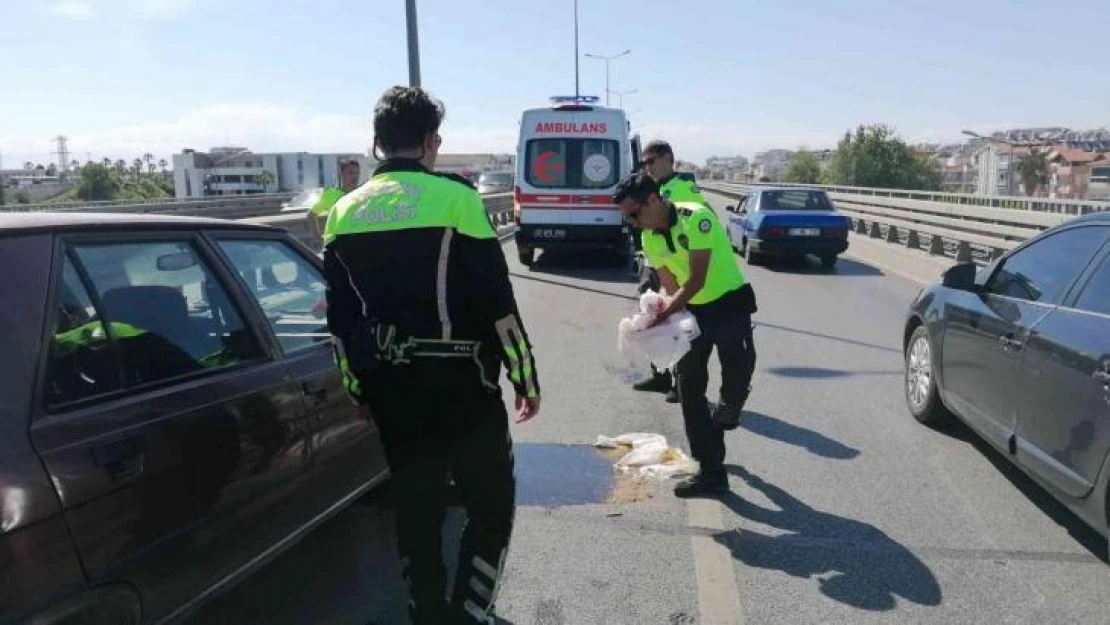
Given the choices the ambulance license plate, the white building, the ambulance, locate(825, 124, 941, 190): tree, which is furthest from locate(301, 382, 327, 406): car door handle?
locate(825, 124, 941, 190): tree

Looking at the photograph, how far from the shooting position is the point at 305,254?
13.3ft

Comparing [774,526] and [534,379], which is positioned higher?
[534,379]

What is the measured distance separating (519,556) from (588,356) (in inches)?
188

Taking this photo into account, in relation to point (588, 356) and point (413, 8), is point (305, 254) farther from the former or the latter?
point (413, 8)

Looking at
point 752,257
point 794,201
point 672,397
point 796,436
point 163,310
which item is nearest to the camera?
point 163,310

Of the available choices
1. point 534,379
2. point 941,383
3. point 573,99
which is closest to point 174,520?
point 534,379

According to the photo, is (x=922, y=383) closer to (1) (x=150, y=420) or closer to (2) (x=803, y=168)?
(1) (x=150, y=420)

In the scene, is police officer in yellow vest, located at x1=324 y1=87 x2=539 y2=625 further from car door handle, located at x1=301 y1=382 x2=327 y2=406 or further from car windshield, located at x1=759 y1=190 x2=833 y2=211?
car windshield, located at x1=759 y1=190 x2=833 y2=211

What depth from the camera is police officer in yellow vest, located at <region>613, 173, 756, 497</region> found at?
4609mm

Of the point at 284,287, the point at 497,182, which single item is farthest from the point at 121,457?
the point at 497,182

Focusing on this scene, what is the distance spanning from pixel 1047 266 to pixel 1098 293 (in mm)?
698

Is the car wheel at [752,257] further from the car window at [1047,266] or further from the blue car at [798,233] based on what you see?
the car window at [1047,266]

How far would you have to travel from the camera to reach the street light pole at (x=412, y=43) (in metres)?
14.6

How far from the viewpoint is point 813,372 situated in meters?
7.94
